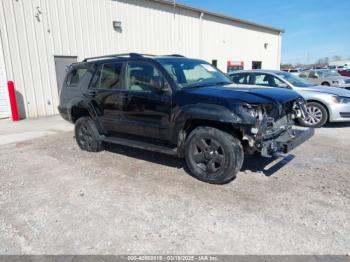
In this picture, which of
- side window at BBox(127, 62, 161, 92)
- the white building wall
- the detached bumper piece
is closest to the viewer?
the detached bumper piece

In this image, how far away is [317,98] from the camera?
717cm

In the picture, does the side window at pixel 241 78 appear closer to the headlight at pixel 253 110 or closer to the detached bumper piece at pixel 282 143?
the detached bumper piece at pixel 282 143

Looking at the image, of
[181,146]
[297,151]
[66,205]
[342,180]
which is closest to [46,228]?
[66,205]

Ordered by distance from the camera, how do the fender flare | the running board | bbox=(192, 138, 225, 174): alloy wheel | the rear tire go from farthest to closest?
the rear tire < the running board < bbox=(192, 138, 225, 174): alloy wheel < the fender flare

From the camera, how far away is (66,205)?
140 inches

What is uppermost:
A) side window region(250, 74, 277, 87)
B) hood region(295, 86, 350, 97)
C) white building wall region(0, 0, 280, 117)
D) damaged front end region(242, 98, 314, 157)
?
white building wall region(0, 0, 280, 117)

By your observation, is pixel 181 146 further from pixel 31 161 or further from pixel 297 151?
pixel 31 161

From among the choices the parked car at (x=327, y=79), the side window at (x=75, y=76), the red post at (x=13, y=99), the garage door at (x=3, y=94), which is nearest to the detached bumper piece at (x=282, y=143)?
the side window at (x=75, y=76)

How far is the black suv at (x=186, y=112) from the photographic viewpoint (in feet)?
12.2

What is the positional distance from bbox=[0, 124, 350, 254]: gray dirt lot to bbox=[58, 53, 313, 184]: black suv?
1.44 ft

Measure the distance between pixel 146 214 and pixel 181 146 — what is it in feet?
4.30

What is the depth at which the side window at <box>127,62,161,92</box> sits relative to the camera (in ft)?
14.7

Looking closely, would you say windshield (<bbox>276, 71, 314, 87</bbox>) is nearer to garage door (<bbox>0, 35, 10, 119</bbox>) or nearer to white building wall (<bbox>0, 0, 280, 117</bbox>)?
white building wall (<bbox>0, 0, 280, 117</bbox>)

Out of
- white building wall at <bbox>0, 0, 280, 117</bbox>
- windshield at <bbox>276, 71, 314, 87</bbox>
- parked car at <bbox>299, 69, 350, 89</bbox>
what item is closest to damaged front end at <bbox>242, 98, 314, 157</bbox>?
windshield at <bbox>276, 71, 314, 87</bbox>
